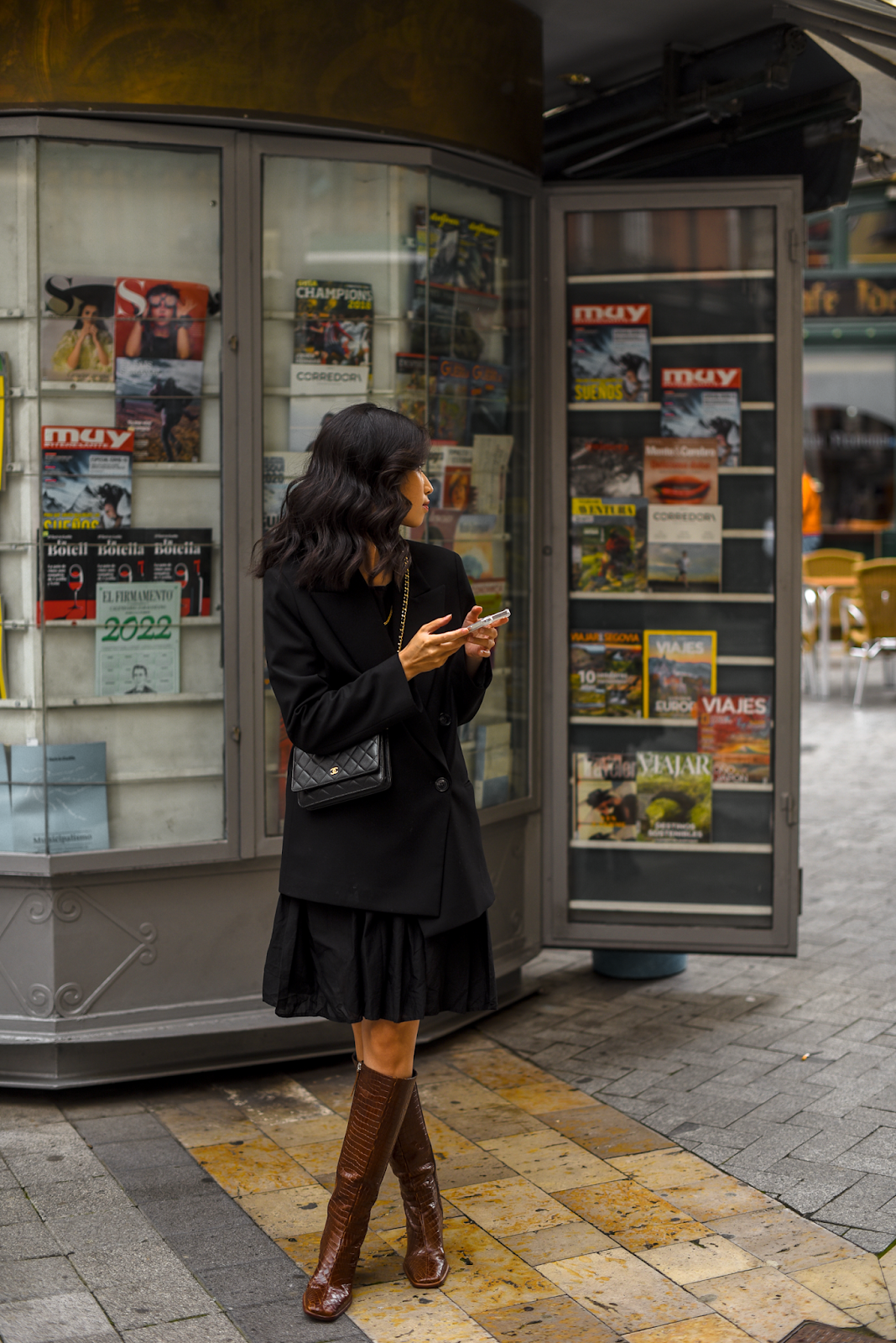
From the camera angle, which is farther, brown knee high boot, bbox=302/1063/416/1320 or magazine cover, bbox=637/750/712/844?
magazine cover, bbox=637/750/712/844

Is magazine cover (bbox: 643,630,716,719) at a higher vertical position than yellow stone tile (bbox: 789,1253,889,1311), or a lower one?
higher

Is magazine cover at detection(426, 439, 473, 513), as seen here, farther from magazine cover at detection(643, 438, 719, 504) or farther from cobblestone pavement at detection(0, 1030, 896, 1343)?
Result: cobblestone pavement at detection(0, 1030, 896, 1343)

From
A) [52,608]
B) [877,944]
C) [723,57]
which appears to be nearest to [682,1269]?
[52,608]

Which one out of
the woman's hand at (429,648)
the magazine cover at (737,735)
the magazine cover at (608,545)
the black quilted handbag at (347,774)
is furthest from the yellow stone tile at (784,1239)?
the magazine cover at (608,545)

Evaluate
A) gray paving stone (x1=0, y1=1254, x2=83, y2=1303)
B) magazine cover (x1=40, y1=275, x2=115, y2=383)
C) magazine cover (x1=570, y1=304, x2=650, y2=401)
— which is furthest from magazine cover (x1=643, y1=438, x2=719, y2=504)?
gray paving stone (x1=0, y1=1254, x2=83, y2=1303)

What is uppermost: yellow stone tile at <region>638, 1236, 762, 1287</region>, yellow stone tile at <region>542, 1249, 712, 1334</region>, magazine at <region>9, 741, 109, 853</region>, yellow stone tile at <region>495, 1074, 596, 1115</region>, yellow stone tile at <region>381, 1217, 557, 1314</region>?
magazine at <region>9, 741, 109, 853</region>

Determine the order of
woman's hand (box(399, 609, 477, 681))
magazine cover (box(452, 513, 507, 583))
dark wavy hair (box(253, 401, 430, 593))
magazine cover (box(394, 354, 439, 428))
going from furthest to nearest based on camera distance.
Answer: magazine cover (box(452, 513, 507, 583)) → magazine cover (box(394, 354, 439, 428)) → dark wavy hair (box(253, 401, 430, 593)) → woman's hand (box(399, 609, 477, 681))

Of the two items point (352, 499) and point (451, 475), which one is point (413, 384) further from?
point (352, 499)

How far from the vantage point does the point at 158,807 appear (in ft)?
14.5

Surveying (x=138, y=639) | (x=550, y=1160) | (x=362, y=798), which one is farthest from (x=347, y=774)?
(x=138, y=639)

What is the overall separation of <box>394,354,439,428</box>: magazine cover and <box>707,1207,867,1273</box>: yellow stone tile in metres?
2.62

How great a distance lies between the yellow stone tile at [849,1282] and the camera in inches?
120

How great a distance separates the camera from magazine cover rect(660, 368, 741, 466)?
5.05 metres

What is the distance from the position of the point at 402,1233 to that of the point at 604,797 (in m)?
2.18
